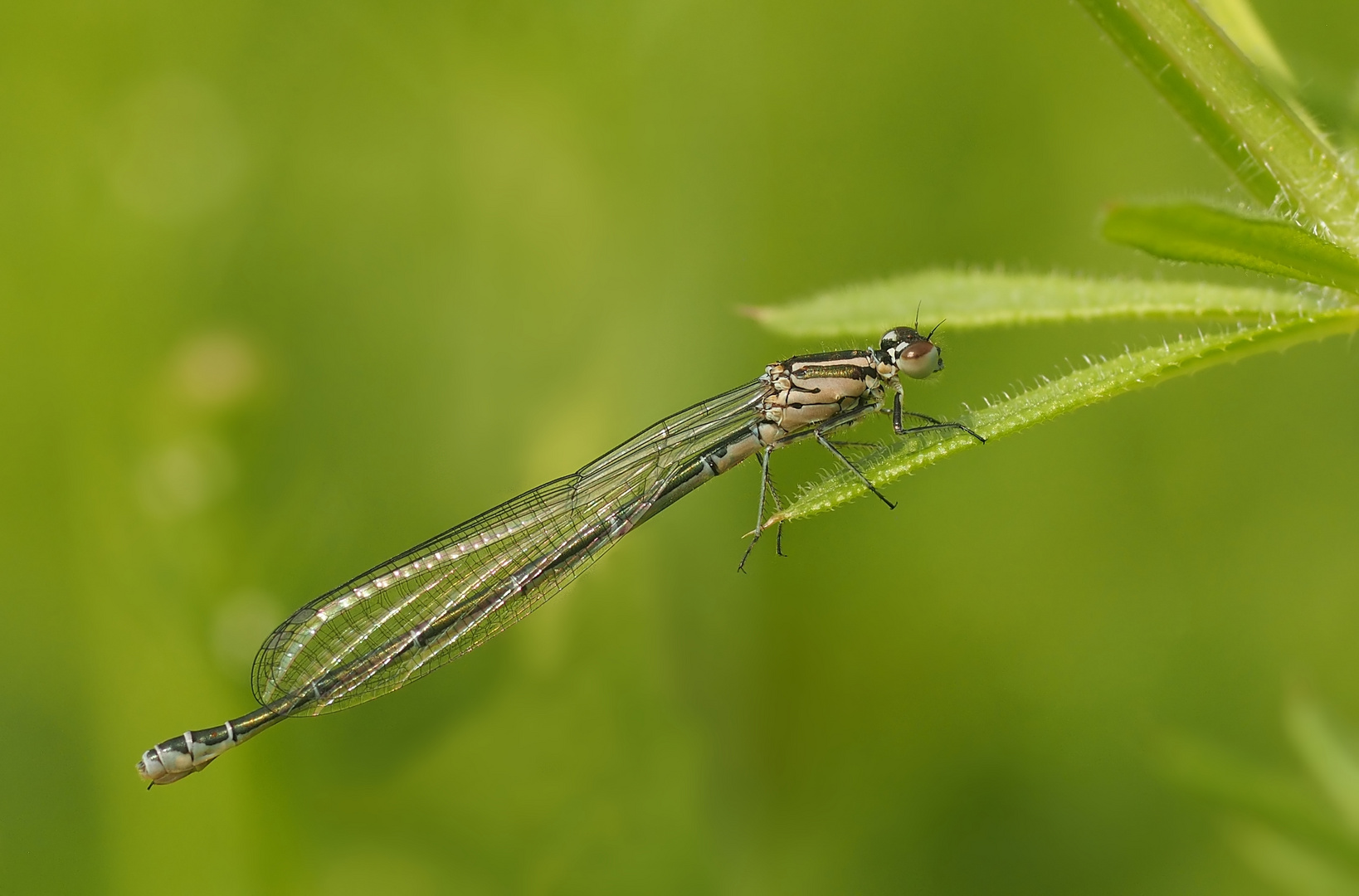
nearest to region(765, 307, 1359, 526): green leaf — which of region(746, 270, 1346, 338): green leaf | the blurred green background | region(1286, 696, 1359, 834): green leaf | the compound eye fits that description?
region(746, 270, 1346, 338): green leaf

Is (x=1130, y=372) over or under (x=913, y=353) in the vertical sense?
under

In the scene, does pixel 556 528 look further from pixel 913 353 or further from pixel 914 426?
pixel 913 353

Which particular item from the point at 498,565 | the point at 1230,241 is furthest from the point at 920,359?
the point at 1230,241

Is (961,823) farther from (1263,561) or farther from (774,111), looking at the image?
(774,111)

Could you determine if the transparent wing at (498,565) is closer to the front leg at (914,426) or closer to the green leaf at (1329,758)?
the front leg at (914,426)

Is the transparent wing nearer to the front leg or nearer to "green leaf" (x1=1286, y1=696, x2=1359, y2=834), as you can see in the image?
the front leg

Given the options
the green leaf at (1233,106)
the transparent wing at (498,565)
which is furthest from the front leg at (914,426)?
the green leaf at (1233,106)
